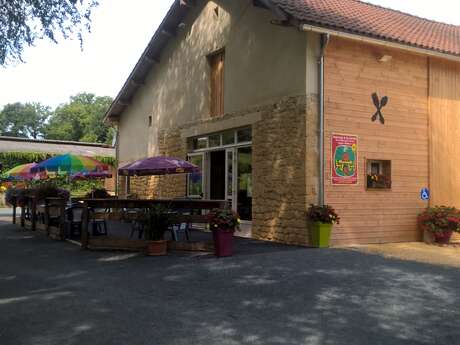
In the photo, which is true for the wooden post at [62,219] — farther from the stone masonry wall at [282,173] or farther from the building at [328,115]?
the stone masonry wall at [282,173]

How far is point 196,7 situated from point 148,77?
12.9ft

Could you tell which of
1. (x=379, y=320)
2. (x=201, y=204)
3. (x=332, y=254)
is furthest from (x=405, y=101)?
(x=379, y=320)

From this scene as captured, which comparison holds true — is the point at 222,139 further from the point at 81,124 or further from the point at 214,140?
the point at 81,124

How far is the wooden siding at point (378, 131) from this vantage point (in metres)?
10.2

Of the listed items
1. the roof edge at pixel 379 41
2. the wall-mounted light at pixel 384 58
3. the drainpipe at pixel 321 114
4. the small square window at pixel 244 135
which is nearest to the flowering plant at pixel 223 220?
the drainpipe at pixel 321 114

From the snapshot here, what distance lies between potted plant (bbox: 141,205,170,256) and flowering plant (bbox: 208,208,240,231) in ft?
2.97

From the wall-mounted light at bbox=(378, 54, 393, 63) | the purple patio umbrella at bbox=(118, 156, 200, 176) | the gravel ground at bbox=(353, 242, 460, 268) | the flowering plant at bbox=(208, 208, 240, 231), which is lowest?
the gravel ground at bbox=(353, 242, 460, 268)

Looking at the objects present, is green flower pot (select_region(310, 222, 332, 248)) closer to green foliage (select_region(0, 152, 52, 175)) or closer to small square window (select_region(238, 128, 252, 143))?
small square window (select_region(238, 128, 252, 143))

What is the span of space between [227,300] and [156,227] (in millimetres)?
3475

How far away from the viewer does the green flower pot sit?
957 cm

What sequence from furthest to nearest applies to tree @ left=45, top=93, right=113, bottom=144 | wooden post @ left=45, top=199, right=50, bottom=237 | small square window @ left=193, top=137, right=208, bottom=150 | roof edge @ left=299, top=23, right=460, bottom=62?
tree @ left=45, top=93, right=113, bottom=144 < small square window @ left=193, top=137, right=208, bottom=150 < wooden post @ left=45, top=199, right=50, bottom=237 < roof edge @ left=299, top=23, right=460, bottom=62

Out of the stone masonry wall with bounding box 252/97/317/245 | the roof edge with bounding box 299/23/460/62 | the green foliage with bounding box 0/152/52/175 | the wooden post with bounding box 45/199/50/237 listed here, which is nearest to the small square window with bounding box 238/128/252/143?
the stone masonry wall with bounding box 252/97/317/245

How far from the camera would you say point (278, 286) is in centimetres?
633

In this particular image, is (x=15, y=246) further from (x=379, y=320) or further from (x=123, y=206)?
(x=379, y=320)
